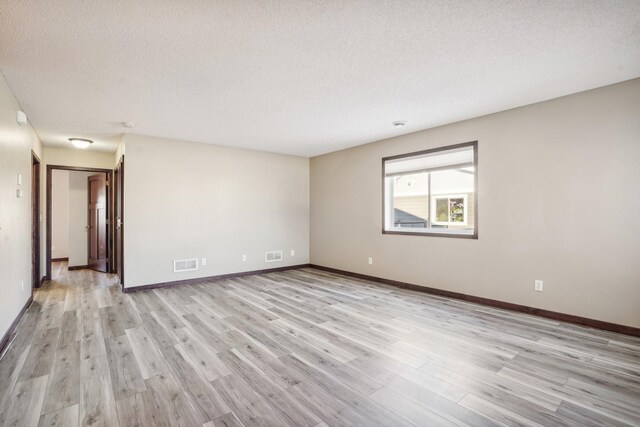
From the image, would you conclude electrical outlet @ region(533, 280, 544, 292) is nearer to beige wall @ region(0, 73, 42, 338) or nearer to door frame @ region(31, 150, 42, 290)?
beige wall @ region(0, 73, 42, 338)

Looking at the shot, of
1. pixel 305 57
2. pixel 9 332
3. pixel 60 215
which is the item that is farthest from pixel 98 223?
pixel 305 57

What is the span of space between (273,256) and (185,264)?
174 centimetres

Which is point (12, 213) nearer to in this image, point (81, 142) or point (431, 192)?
point (81, 142)

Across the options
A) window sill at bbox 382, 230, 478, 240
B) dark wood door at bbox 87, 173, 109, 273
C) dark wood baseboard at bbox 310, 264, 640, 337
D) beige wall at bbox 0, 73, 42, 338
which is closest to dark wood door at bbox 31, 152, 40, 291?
beige wall at bbox 0, 73, 42, 338

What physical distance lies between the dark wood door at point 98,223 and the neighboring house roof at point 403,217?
5846mm

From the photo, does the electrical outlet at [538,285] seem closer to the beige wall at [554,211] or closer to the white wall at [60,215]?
the beige wall at [554,211]

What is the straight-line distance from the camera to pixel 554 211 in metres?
3.41

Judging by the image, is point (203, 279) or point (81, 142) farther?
point (203, 279)

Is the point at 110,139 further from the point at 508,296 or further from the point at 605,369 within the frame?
the point at 605,369

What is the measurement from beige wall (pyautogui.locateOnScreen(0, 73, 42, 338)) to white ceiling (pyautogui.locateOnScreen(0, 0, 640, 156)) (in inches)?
13.5

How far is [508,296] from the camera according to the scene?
147 inches

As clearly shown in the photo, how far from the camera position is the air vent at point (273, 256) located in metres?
6.21

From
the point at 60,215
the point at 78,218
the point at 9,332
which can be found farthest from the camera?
the point at 60,215

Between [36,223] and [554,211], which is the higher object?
[554,211]
